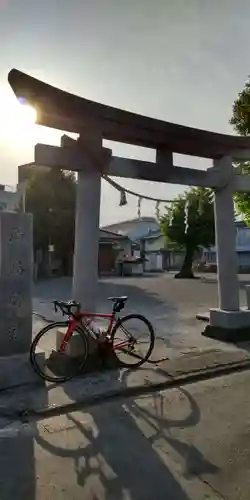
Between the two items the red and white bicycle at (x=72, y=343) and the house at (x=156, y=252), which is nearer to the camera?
the red and white bicycle at (x=72, y=343)

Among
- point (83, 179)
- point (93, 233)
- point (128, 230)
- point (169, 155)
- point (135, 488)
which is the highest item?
point (128, 230)

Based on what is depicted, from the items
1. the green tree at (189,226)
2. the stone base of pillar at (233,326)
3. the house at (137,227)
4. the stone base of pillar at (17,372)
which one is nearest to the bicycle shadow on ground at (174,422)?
the stone base of pillar at (17,372)

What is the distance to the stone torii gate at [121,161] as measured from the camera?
535 centimetres

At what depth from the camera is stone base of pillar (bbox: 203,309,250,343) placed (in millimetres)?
7062

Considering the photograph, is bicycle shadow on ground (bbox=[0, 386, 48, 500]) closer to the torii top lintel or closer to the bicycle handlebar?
the bicycle handlebar

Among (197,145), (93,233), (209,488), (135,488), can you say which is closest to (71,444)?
(135,488)

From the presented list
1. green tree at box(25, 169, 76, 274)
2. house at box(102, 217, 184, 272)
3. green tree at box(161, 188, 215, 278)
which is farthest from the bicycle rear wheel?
house at box(102, 217, 184, 272)

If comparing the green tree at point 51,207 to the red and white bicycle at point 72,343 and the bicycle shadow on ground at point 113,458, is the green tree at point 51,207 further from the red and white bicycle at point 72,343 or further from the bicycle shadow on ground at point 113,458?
the bicycle shadow on ground at point 113,458


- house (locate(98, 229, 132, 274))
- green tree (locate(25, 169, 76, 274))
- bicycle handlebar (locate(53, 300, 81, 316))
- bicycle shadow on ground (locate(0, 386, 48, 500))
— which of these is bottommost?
bicycle shadow on ground (locate(0, 386, 48, 500))

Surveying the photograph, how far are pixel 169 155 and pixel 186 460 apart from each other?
198 inches

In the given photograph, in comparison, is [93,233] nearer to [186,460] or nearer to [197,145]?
[197,145]

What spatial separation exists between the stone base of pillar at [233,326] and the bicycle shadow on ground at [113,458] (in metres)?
3.58

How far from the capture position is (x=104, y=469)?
9.64 feet

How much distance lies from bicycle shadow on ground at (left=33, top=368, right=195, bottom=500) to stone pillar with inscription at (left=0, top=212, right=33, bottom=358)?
1338 mm
